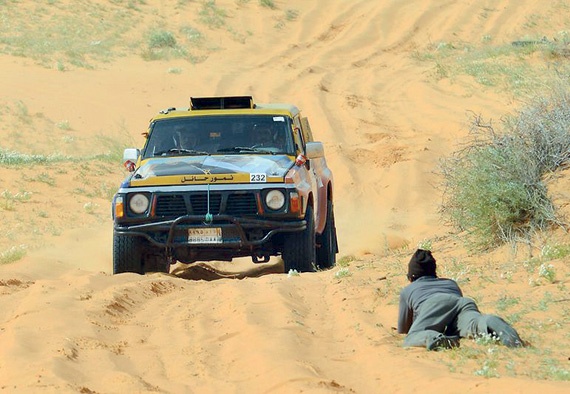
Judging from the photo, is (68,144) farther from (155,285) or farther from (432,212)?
(155,285)

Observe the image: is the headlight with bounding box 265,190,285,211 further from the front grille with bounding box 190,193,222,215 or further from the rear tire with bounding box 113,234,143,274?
the rear tire with bounding box 113,234,143,274

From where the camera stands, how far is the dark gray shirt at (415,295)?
318 inches

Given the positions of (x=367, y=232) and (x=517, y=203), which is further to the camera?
(x=367, y=232)

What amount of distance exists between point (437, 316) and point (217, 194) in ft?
13.8

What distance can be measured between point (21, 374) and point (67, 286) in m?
3.59

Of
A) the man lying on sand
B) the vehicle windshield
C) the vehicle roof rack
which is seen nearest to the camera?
the man lying on sand

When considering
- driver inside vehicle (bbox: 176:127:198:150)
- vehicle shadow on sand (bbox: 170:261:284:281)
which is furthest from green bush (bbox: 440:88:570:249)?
driver inside vehicle (bbox: 176:127:198:150)

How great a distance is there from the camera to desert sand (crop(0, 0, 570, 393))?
7.19m

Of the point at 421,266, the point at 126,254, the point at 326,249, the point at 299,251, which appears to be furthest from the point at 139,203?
the point at 421,266

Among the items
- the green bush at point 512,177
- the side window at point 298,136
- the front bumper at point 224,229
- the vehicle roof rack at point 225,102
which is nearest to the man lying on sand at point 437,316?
the green bush at point 512,177

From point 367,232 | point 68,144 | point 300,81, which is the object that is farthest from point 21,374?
point 300,81

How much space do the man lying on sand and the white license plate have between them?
11.6 ft

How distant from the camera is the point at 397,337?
26.6 ft

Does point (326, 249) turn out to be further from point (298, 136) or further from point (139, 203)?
point (139, 203)
